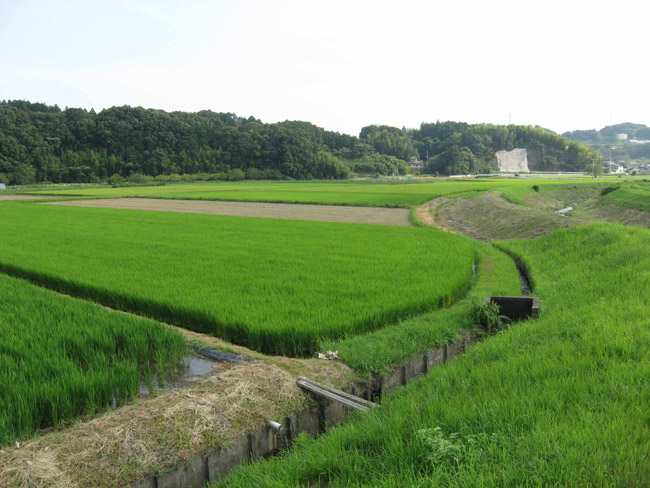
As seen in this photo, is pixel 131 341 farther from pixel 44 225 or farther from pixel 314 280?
pixel 44 225

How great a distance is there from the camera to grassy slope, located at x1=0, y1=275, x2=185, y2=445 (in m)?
3.78

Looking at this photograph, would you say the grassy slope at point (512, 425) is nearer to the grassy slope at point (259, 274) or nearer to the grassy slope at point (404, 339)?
the grassy slope at point (404, 339)

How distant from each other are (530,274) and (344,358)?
6.75 m

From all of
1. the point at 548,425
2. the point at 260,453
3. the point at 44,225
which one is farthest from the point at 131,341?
the point at 44,225

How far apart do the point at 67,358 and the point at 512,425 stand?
4160 millimetres

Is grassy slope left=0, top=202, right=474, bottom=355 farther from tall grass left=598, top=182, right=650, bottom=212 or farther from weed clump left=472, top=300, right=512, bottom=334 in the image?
tall grass left=598, top=182, right=650, bottom=212

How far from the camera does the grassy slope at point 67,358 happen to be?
12.4 feet

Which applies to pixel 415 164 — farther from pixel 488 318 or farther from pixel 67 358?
pixel 67 358

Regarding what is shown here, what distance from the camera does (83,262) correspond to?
991 centimetres

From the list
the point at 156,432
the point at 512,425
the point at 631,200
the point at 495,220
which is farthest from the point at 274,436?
the point at 631,200

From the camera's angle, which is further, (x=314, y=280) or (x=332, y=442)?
(x=314, y=280)

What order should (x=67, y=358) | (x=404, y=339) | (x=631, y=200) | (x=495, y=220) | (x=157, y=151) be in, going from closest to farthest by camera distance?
1. (x=67, y=358)
2. (x=404, y=339)
3. (x=495, y=220)
4. (x=631, y=200)
5. (x=157, y=151)

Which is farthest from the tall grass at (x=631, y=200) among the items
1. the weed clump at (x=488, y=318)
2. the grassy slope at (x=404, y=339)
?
the weed clump at (x=488, y=318)

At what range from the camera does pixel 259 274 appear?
27.9ft
